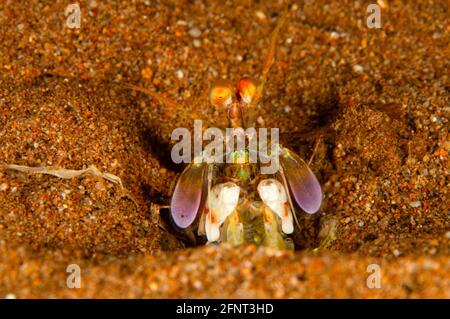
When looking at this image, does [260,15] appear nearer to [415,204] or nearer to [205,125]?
[205,125]

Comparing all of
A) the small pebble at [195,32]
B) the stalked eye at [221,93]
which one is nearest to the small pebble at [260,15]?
the small pebble at [195,32]

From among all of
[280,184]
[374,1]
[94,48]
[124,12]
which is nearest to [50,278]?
[280,184]

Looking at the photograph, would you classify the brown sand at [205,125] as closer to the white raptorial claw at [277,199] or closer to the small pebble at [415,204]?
the small pebble at [415,204]

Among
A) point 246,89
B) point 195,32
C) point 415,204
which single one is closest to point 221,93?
point 246,89

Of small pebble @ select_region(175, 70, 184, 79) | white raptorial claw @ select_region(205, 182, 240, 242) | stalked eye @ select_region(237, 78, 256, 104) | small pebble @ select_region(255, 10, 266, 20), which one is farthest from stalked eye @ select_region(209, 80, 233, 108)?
small pebble @ select_region(255, 10, 266, 20)

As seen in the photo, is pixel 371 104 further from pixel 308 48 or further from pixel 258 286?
pixel 258 286

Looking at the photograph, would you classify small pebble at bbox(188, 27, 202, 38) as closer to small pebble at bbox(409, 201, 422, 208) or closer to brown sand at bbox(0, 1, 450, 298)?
brown sand at bbox(0, 1, 450, 298)
